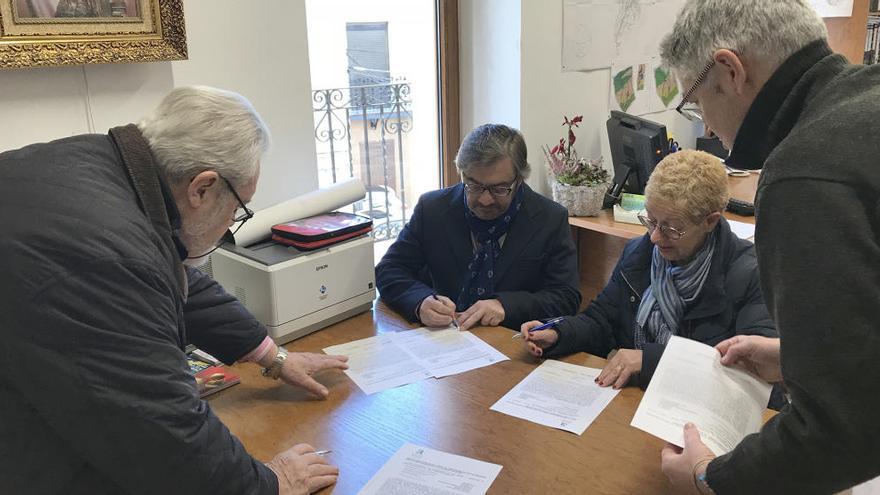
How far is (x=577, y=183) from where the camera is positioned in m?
2.93

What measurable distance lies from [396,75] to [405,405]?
66.0 inches

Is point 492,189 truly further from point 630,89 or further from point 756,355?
point 630,89

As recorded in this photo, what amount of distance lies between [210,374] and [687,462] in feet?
3.53

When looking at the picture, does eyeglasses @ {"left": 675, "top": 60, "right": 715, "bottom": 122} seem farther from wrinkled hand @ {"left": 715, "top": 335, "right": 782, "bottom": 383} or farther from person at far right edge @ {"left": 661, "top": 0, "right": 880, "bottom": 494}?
wrinkled hand @ {"left": 715, "top": 335, "right": 782, "bottom": 383}

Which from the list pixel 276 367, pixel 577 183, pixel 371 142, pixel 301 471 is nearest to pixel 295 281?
pixel 276 367

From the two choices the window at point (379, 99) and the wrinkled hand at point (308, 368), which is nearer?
the wrinkled hand at point (308, 368)

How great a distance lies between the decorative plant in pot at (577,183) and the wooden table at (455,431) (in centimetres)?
131

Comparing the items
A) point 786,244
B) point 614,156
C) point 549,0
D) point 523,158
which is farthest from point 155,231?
point 614,156

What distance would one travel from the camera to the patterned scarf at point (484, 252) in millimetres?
2113

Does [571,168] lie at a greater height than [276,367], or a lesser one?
greater

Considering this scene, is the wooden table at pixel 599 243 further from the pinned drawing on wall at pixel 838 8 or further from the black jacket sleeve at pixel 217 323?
the pinned drawing on wall at pixel 838 8

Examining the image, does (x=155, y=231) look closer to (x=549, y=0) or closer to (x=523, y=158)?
(x=523, y=158)

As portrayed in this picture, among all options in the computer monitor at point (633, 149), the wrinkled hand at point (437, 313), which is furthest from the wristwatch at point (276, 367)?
the computer monitor at point (633, 149)

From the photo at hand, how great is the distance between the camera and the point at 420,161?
303 centimetres
